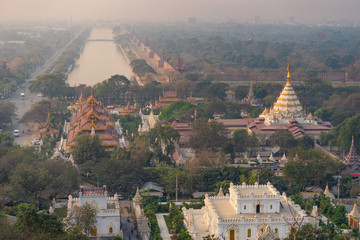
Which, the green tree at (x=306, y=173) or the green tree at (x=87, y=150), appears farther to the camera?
the green tree at (x=87, y=150)

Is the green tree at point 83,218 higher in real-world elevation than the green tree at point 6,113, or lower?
higher

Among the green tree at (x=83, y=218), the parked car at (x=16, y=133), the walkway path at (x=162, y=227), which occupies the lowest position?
the parked car at (x=16, y=133)

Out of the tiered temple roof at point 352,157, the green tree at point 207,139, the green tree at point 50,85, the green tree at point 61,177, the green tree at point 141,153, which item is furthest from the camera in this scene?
the green tree at point 50,85

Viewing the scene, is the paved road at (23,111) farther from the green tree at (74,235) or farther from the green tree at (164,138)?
the green tree at (74,235)

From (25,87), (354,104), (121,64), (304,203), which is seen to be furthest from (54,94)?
(121,64)

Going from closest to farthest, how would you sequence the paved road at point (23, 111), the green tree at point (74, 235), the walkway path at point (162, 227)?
1. the green tree at point (74, 235)
2. the walkway path at point (162, 227)
3. the paved road at point (23, 111)

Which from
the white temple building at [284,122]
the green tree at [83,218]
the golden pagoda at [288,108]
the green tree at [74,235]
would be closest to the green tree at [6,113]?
the white temple building at [284,122]

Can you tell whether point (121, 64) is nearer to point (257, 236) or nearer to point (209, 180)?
point (209, 180)

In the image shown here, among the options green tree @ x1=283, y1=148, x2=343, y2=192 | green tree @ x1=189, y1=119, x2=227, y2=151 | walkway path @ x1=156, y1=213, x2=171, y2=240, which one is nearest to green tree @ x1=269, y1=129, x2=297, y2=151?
green tree @ x1=189, y1=119, x2=227, y2=151
